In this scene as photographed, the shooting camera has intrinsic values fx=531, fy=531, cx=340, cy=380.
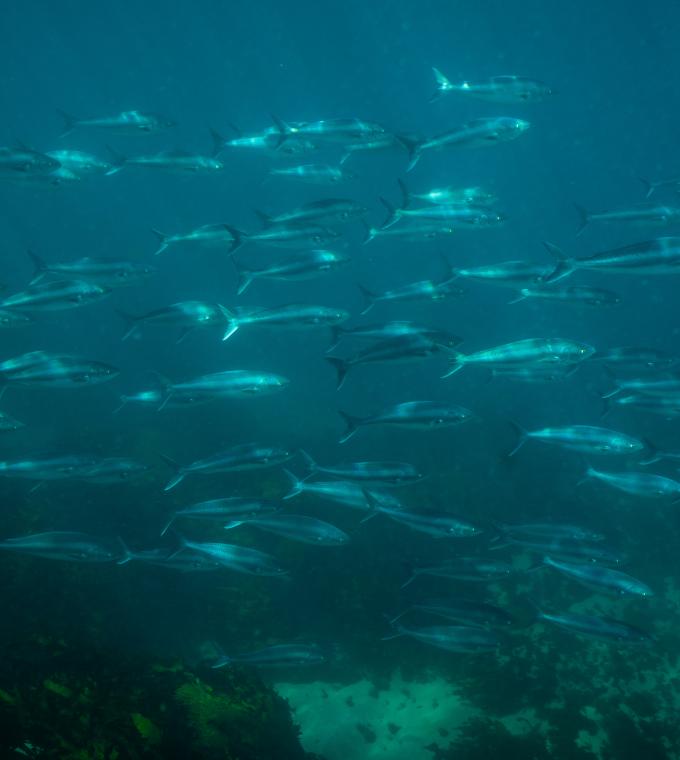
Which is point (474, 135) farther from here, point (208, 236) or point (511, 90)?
point (208, 236)

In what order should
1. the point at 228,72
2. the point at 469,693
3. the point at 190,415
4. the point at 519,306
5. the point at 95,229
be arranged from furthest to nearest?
the point at 228,72, the point at 95,229, the point at 519,306, the point at 190,415, the point at 469,693

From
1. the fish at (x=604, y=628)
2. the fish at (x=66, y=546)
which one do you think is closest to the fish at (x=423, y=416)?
the fish at (x=604, y=628)

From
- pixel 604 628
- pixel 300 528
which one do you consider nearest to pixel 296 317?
pixel 300 528

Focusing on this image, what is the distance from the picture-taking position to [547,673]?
7.37 m

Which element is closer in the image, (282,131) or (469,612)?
(469,612)

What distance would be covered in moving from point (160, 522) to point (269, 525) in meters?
3.94

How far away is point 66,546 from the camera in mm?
5762

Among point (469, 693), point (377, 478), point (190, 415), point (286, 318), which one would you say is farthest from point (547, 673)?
point (190, 415)

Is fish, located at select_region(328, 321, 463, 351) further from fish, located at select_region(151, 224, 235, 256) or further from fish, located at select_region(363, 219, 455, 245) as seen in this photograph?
fish, located at select_region(151, 224, 235, 256)

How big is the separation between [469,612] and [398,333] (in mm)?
3182

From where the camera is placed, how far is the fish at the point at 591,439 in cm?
605

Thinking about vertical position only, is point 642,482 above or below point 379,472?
below

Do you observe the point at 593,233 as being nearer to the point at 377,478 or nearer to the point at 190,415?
the point at 190,415

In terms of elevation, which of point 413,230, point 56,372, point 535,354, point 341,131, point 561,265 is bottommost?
point 535,354
